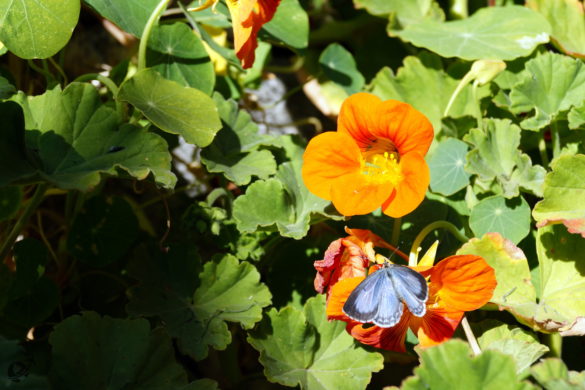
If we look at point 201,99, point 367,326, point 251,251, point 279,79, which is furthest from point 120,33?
point 367,326

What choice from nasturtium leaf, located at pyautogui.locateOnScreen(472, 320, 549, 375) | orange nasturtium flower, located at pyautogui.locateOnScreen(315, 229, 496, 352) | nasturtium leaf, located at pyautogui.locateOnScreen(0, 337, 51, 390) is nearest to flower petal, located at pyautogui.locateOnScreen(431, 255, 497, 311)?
orange nasturtium flower, located at pyautogui.locateOnScreen(315, 229, 496, 352)

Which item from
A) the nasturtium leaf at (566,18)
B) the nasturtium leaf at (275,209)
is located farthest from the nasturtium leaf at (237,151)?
the nasturtium leaf at (566,18)

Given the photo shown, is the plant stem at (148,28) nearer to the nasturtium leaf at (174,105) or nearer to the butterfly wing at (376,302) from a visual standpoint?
the nasturtium leaf at (174,105)

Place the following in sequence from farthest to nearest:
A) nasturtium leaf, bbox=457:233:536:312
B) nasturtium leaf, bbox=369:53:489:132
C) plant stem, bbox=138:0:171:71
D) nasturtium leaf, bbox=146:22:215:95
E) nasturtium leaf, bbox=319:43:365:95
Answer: nasturtium leaf, bbox=319:43:365:95 → nasturtium leaf, bbox=369:53:489:132 → nasturtium leaf, bbox=146:22:215:95 → plant stem, bbox=138:0:171:71 → nasturtium leaf, bbox=457:233:536:312

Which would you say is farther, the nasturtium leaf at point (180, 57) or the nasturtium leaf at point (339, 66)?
the nasturtium leaf at point (339, 66)

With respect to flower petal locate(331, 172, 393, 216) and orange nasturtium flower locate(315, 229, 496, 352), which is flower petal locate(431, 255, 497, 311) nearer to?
orange nasturtium flower locate(315, 229, 496, 352)

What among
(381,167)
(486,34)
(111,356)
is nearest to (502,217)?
(381,167)

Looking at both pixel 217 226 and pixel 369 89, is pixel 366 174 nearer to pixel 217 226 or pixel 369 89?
pixel 217 226
